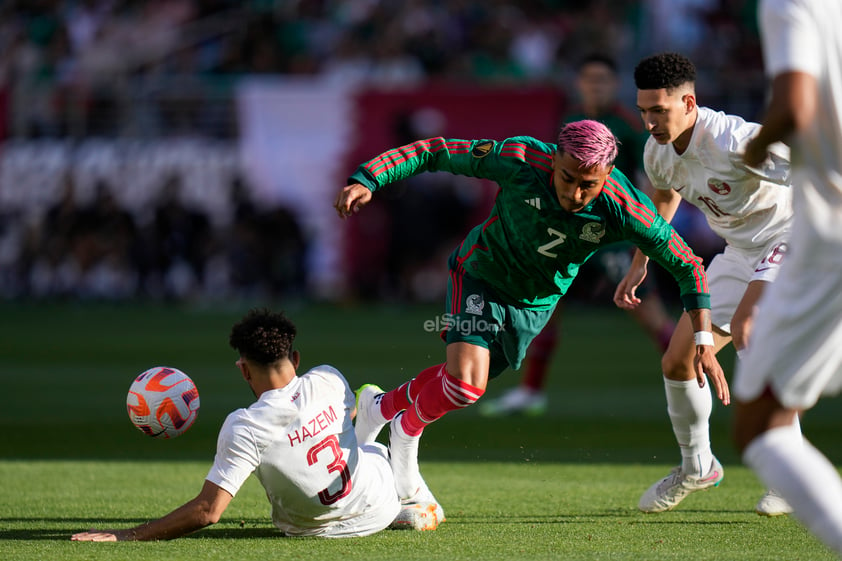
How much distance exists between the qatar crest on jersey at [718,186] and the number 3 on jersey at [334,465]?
232 cm

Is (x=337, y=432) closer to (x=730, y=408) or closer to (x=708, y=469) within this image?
(x=708, y=469)

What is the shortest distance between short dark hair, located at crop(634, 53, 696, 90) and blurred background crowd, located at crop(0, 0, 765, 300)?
622 inches

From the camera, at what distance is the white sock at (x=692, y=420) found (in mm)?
6223

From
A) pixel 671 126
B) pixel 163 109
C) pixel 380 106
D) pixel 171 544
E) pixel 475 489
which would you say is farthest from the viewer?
pixel 163 109

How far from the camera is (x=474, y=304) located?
6.00 meters

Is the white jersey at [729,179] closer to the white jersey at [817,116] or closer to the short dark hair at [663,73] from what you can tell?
the short dark hair at [663,73]

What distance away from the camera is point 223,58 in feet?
81.7

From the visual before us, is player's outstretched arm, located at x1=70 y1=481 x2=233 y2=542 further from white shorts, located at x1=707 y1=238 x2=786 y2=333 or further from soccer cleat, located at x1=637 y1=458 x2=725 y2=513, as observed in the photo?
white shorts, located at x1=707 y1=238 x2=786 y2=333

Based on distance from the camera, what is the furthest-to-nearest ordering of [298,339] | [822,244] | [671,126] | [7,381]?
[298,339], [7,381], [671,126], [822,244]

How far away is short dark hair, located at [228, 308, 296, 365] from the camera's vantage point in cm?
515

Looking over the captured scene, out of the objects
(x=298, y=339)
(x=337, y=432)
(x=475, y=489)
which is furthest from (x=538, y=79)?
(x=337, y=432)

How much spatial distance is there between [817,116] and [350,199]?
2233 millimetres

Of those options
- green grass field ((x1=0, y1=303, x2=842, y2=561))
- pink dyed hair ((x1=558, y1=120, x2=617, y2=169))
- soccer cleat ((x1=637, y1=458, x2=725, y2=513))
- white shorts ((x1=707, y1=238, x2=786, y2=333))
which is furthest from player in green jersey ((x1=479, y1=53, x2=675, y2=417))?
pink dyed hair ((x1=558, y1=120, x2=617, y2=169))

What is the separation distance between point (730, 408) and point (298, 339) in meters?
6.38
